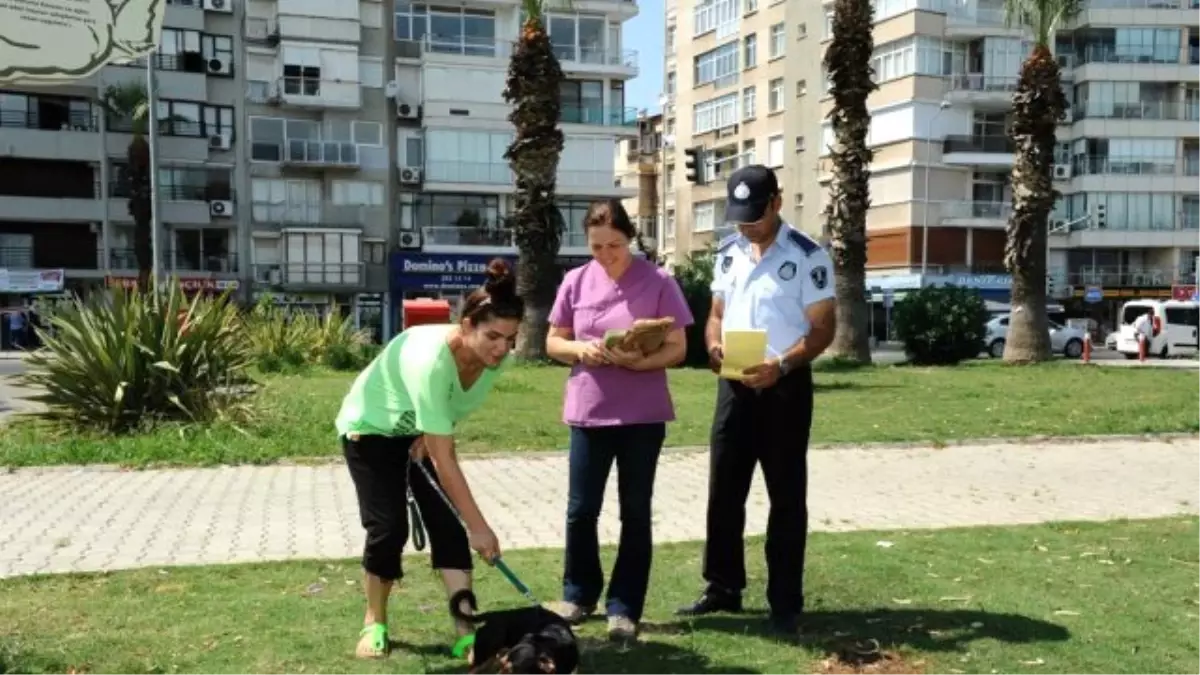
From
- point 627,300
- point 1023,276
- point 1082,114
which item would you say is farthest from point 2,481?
point 1082,114

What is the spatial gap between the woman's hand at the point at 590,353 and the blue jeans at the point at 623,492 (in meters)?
0.29

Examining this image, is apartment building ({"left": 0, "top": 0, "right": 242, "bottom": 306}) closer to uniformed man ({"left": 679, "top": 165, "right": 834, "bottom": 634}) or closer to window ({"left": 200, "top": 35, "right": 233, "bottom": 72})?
window ({"left": 200, "top": 35, "right": 233, "bottom": 72})

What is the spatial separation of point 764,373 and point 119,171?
160 ft

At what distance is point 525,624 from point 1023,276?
2387 cm

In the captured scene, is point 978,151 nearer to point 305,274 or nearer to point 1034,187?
point 1034,187

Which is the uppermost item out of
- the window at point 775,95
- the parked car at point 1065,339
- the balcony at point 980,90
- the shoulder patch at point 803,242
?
the window at point 775,95

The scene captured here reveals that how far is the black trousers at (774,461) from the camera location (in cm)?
482

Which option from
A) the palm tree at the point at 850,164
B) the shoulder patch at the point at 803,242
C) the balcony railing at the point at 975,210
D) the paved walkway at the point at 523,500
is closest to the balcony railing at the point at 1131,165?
the balcony railing at the point at 975,210

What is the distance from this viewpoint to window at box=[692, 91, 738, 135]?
65062 millimetres

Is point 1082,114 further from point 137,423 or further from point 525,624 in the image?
point 525,624

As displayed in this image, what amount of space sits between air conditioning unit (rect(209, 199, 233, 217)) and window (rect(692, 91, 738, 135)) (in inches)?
1144

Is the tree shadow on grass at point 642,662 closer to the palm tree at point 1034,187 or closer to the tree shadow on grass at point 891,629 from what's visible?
the tree shadow on grass at point 891,629

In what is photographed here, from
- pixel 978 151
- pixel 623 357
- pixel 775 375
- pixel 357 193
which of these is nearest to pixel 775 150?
pixel 978 151

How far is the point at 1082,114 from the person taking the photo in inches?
2222
